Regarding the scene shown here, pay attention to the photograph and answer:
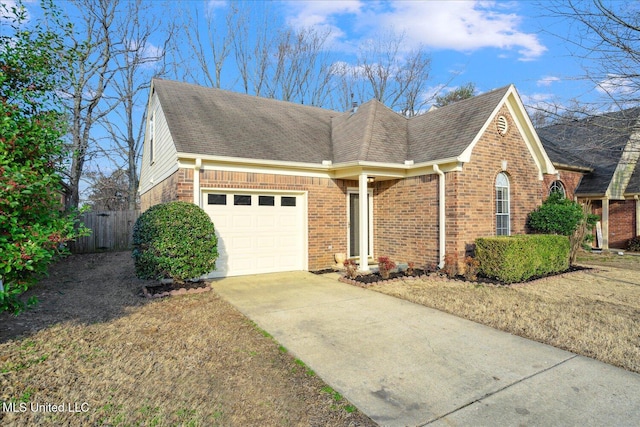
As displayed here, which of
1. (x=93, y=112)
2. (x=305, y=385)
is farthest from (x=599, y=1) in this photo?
(x=93, y=112)

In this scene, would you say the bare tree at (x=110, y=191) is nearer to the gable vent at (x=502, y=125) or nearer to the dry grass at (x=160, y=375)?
the dry grass at (x=160, y=375)

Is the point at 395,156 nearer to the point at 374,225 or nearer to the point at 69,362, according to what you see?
the point at 374,225

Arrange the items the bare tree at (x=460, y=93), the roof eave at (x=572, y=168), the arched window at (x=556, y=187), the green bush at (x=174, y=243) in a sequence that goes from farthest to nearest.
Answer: the bare tree at (x=460, y=93)
the arched window at (x=556, y=187)
the roof eave at (x=572, y=168)
the green bush at (x=174, y=243)

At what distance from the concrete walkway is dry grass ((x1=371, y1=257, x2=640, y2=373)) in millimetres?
380

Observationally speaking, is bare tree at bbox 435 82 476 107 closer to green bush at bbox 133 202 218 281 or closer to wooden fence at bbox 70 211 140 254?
wooden fence at bbox 70 211 140 254

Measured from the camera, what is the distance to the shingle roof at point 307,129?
920cm

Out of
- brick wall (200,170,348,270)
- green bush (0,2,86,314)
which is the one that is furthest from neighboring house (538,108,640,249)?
green bush (0,2,86,314)

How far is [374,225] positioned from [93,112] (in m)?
17.7

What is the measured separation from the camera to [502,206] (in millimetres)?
10297

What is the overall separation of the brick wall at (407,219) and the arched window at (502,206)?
86.4 inches

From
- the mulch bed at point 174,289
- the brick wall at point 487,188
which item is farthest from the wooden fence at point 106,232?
the brick wall at point 487,188

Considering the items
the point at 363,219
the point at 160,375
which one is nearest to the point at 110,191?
the point at 363,219

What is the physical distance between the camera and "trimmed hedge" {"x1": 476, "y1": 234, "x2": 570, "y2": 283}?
8164mm

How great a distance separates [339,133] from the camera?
1204 centimetres
